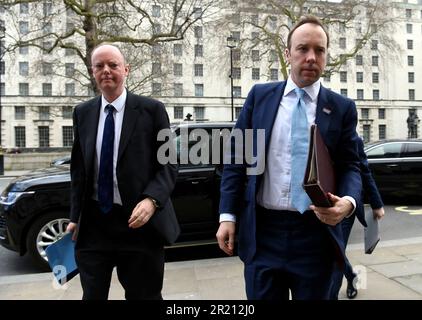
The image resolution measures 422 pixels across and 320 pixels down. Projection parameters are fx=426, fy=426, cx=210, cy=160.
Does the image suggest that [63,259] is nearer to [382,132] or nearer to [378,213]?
[378,213]

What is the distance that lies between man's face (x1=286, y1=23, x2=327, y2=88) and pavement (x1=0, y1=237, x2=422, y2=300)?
106 inches

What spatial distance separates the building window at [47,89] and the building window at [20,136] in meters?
6.20

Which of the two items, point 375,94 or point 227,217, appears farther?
point 375,94

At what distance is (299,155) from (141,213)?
909 millimetres

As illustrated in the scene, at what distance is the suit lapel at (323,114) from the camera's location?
6.64ft

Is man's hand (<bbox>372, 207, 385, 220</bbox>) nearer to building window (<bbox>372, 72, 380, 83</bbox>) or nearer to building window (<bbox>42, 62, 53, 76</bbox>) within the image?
building window (<bbox>42, 62, 53, 76</bbox>)

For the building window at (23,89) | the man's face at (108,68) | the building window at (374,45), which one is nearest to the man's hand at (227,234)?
the man's face at (108,68)

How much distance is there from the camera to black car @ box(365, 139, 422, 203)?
10.0m

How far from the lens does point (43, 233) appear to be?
5.26 meters

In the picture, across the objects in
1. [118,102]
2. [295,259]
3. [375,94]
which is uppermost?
[375,94]

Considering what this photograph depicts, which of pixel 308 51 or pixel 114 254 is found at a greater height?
pixel 308 51

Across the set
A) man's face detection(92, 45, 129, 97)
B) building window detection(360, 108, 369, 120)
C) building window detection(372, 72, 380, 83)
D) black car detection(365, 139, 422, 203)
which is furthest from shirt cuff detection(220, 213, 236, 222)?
building window detection(372, 72, 380, 83)

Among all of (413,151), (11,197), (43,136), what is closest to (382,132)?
(43,136)
